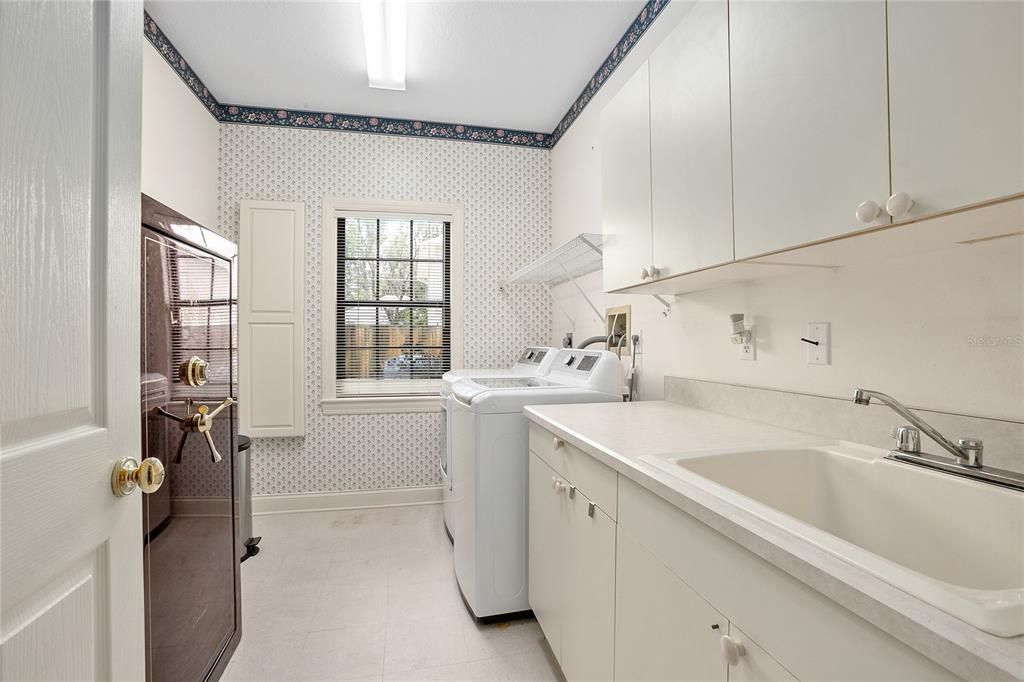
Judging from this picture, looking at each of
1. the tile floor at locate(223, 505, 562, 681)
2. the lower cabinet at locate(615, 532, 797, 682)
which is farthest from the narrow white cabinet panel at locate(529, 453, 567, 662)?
the lower cabinet at locate(615, 532, 797, 682)

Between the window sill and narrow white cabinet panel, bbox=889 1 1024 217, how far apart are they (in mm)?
2970

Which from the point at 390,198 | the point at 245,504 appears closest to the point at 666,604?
the point at 245,504

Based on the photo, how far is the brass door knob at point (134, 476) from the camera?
2.35 feet

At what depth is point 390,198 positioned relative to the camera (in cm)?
331

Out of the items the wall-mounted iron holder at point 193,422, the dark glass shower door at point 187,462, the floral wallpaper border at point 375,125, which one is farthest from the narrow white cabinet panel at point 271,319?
the wall-mounted iron holder at point 193,422

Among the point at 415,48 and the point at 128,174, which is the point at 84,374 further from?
the point at 415,48

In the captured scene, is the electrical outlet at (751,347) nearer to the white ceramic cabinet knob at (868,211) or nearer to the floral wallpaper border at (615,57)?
the white ceramic cabinet knob at (868,211)

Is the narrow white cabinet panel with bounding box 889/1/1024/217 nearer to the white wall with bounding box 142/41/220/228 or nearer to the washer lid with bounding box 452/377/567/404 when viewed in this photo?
the washer lid with bounding box 452/377/567/404

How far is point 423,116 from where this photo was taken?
3.26 metres

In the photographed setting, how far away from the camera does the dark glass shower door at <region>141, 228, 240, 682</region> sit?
1.07 metres

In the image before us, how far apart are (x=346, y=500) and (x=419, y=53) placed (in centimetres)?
286

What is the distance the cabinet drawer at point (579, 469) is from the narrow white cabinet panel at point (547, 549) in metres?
0.05

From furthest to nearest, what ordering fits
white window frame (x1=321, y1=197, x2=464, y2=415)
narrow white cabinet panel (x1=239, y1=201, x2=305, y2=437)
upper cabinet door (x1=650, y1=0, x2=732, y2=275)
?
white window frame (x1=321, y1=197, x2=464, y2=415) < narrow white cabinet panel (x1=239, y1=201, x2=305, y2=437) < upper cabinet door (x1=650, y1=0, x2=732, y2=275)

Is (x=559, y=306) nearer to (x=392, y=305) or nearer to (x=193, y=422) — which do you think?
(x=392, y=305)
